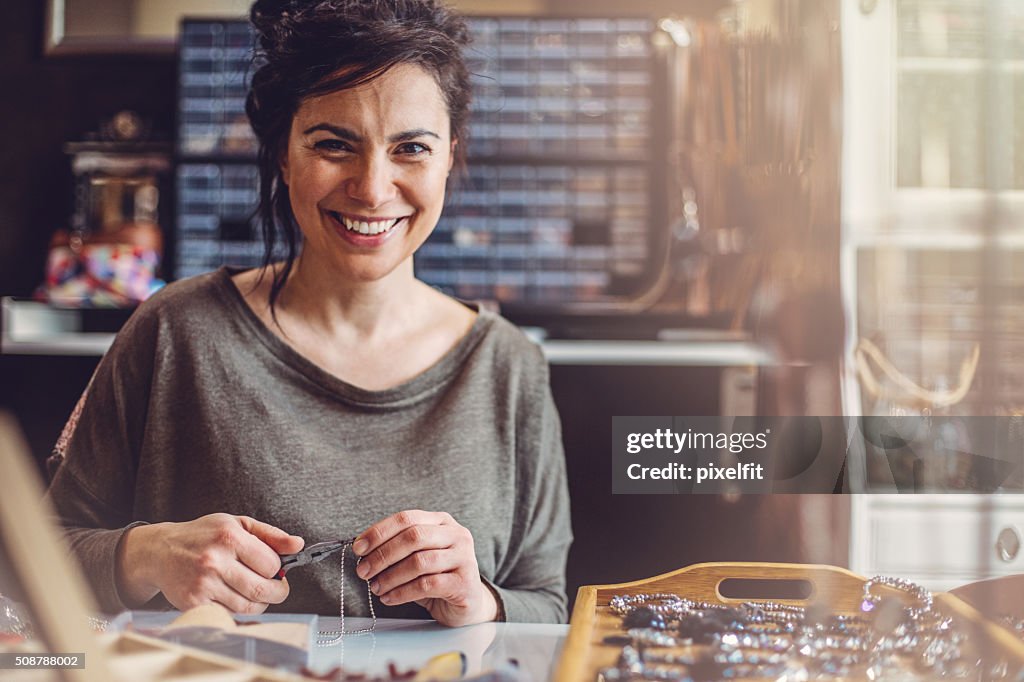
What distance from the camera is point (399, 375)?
93cm

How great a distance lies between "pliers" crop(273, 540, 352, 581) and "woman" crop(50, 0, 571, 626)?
3cm

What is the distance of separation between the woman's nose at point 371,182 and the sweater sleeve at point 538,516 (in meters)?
0.25

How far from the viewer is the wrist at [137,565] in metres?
0.81

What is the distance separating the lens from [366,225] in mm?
894

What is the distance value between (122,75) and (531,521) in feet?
2.78

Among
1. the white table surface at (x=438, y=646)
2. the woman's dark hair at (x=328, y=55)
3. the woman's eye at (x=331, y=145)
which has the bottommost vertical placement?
the white table surface at (x=438, y=646)

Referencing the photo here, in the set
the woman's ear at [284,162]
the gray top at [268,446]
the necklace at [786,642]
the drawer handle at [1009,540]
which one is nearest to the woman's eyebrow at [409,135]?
the woman's ear at [284,162]

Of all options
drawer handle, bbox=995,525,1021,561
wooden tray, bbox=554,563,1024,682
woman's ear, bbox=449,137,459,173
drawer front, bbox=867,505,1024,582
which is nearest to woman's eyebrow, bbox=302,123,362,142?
woman's ear, bbox=449,137,459,173

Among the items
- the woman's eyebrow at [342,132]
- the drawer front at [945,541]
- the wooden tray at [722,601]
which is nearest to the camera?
the wooden tray at [722,601]

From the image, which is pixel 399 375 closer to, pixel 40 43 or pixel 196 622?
pixel 196 622

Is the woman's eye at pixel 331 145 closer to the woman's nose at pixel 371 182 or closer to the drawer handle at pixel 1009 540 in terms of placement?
the woman's nose at pixel 371 182

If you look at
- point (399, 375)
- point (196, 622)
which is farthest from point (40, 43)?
point (196, 622)

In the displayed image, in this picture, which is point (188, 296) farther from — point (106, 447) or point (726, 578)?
point (726, 578)

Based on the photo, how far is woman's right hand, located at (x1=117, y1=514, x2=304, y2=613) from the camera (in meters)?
0.75
